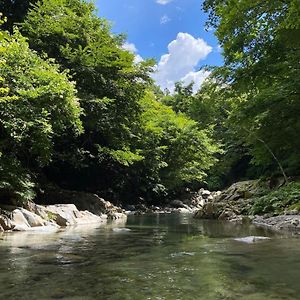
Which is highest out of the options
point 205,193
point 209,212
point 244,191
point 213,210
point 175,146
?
point 175,146

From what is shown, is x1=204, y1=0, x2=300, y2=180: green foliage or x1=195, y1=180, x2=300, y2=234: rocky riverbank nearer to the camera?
x1=204, y1=0, x2=300, y2=180: green foliage

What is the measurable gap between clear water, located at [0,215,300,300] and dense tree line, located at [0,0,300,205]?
4.09m

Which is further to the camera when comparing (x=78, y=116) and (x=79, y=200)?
(x=79, y=200)

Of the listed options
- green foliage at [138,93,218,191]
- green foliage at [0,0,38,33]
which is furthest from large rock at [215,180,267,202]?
green foliage at [0,0,38,33]

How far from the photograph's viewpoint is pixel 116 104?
2453cm

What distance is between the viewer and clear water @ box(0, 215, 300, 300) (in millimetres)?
4684

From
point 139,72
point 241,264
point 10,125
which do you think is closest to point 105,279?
point 241,264

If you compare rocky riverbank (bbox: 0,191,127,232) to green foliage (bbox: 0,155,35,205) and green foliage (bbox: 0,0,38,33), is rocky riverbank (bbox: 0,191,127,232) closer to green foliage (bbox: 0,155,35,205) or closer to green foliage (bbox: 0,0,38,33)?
green foliage (bbox: 0,155,35,205)

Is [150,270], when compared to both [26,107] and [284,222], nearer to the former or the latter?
[284,222]

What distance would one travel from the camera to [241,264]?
6.52 metres

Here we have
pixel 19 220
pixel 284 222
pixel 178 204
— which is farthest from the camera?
pixel 178 204

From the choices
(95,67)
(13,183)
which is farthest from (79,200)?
(95,67)

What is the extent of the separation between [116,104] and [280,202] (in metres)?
11.8

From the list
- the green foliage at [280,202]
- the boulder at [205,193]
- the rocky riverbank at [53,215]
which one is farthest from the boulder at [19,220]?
the boulder at [205,193]
